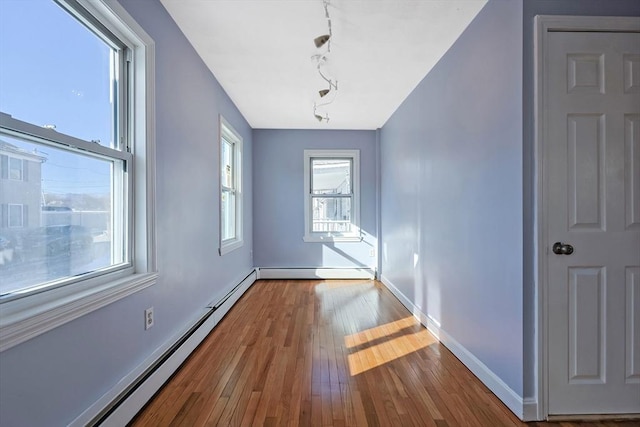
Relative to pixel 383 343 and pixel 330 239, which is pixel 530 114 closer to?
pixel 383 343

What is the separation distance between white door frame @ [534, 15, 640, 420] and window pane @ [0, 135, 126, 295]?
237cm

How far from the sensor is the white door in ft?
5.46

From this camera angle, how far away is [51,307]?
120 cm

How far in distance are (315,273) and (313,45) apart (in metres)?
3.56

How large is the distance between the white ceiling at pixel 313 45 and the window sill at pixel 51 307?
1870 millimetres

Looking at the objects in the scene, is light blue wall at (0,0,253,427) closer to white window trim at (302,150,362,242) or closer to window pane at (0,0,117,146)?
window pane at (0,0,117,146)

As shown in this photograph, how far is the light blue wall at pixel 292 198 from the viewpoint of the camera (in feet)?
17.1

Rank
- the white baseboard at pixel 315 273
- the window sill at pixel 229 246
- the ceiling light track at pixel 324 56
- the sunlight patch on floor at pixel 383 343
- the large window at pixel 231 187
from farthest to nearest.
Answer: the white baseboard at pixel 315 273
the large window at pixel 231 187
the window sill at pixel 229 246
the sunlight patch on floor at pixel 383 343
the ceiling light track at pixel 324 56

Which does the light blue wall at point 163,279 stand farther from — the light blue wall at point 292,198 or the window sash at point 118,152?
the light blue wall at point 292,198

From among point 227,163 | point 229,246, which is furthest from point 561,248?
point 227,163

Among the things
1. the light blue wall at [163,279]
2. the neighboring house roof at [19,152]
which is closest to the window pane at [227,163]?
the light blue wall at [163,279]

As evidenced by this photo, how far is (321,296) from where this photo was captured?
4.11 meters

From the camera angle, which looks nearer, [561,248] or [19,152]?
[19,152]

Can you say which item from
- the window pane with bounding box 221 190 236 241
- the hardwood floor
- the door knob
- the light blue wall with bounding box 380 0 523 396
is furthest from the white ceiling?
the hardwood floor
